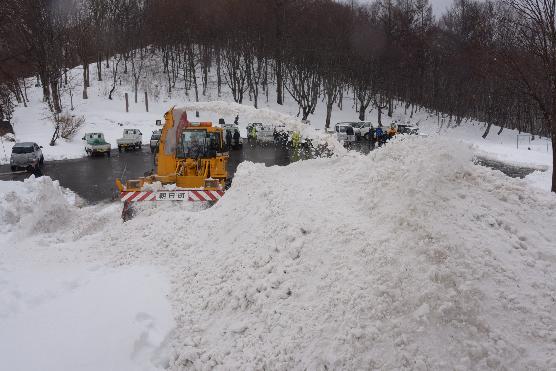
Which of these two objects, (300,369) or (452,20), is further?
(452,20)

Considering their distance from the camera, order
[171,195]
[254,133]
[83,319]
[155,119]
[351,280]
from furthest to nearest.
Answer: [155,119], [254,133], [171,195], [83,319], [351,280]

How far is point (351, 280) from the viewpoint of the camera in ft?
15.1

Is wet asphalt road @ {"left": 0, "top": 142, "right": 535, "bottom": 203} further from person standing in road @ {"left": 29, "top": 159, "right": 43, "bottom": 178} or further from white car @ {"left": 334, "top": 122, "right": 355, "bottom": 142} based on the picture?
white car @ {"left": 334, "top": 122, "right": 355, "bottom": 142}

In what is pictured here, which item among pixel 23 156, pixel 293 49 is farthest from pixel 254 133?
pixel 23 156

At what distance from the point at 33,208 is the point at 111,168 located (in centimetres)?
1316

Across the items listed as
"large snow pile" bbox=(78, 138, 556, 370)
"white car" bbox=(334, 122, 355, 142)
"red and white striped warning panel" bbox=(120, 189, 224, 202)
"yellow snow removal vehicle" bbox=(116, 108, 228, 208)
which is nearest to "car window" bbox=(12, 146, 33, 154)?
"yellow snow removal vehicle" bbox=(116, 108, 228, 208)

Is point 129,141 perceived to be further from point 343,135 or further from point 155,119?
point 343,135

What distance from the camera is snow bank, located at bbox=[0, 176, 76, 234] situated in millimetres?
9906

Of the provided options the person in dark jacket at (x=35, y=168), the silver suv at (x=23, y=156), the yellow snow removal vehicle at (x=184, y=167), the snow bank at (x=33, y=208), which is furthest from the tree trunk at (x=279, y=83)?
the snow bank at (x=33, y=208)

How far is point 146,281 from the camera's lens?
264 inches

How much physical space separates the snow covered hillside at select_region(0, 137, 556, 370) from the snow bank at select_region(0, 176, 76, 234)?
6.91 feet

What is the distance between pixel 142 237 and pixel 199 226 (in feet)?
3.94

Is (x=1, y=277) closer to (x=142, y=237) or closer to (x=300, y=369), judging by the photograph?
(x=142, y=237)

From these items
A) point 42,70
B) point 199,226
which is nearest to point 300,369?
point 199,226
